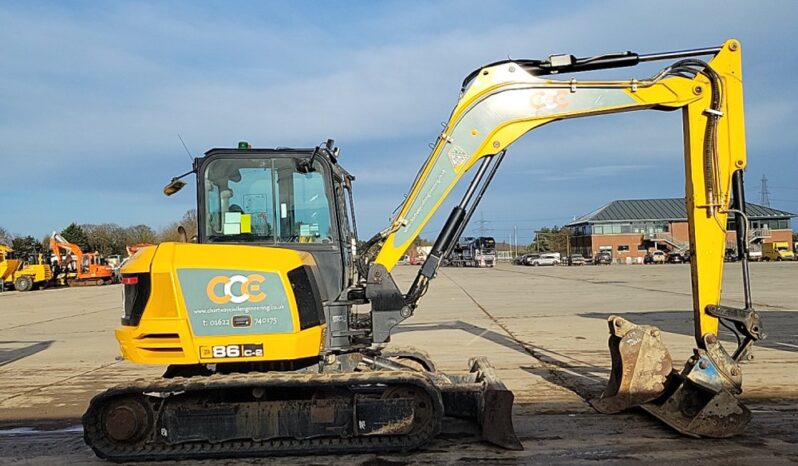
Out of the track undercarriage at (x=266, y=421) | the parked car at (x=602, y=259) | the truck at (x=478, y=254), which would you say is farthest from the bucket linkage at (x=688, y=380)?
the parked car at (x=602, y=259)

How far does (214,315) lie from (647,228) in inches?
3525

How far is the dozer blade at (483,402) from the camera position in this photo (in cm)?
569

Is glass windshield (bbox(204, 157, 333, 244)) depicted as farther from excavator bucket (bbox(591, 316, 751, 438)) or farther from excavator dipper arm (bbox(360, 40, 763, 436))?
excavator bucket (bbox(591, 316, 751, 438))

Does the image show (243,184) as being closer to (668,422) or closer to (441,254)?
(441,254)

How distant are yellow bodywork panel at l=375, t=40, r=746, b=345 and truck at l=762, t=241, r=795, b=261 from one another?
78310mm

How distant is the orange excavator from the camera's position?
4519 cm

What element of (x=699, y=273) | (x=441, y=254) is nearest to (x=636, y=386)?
(x=699, y=273)

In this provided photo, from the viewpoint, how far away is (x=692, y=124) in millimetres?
6461

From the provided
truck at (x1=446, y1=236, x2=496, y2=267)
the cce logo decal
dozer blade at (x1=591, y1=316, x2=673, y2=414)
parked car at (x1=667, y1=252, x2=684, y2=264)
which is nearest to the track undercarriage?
the cce logo decal

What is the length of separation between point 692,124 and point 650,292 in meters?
21.0

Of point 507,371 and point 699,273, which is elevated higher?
point 699,273

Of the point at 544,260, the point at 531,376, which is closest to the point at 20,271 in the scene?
the point at 531,376

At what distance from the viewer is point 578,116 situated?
649cm

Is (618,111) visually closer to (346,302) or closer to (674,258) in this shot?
(346,302)
